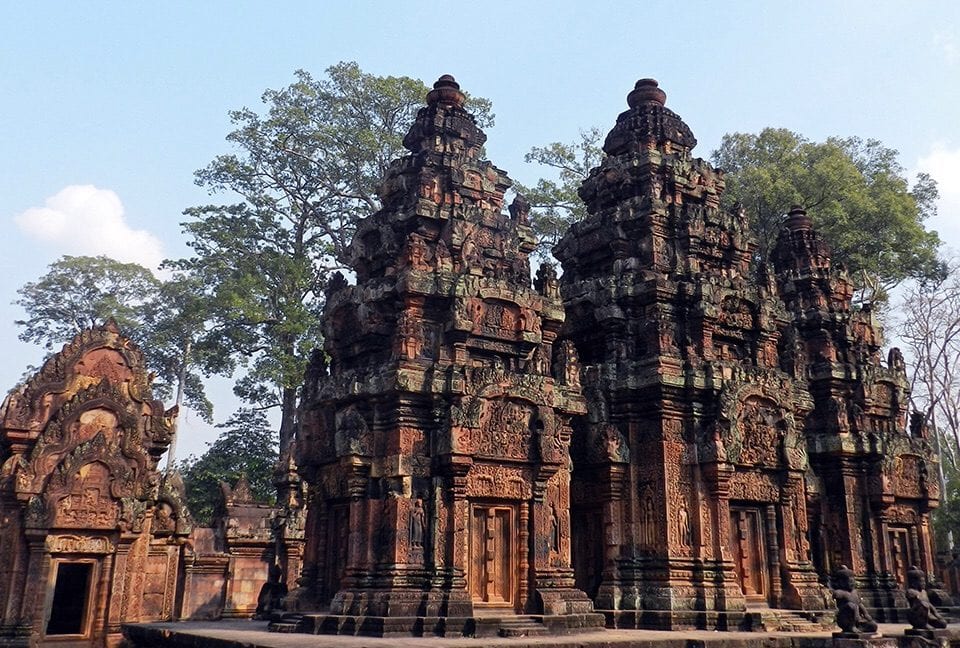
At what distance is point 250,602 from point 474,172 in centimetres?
1054

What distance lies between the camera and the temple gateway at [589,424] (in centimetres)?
1189

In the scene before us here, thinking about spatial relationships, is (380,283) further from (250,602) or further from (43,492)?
(250,602)

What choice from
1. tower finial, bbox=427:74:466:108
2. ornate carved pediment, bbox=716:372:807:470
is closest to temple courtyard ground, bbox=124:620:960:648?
ornate carved pediment, bbox=716:372:807:470

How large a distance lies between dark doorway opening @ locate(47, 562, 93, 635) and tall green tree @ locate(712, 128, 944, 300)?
2122cm

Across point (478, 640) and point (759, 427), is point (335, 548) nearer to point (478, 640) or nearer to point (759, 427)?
point (478, 640)

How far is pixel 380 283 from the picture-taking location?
43.0ft

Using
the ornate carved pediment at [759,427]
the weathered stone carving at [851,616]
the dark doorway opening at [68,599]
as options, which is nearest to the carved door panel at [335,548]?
the dark doorway opening at [68,599]

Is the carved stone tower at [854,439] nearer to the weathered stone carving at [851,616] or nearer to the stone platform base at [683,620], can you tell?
the stone platform base at [683,620]

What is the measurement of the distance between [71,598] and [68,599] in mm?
56

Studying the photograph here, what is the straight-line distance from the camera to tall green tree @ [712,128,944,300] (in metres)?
27.2

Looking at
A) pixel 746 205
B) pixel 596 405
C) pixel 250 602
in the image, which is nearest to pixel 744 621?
pixel 596 405

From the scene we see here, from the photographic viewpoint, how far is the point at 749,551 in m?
14.9

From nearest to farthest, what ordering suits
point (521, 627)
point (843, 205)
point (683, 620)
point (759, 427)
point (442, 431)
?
point (521, 627)
point (442, 431)
point (683, 620)
point (759, 427)
point (843, 205)

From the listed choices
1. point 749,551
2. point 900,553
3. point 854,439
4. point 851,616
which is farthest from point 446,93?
point 900,553
